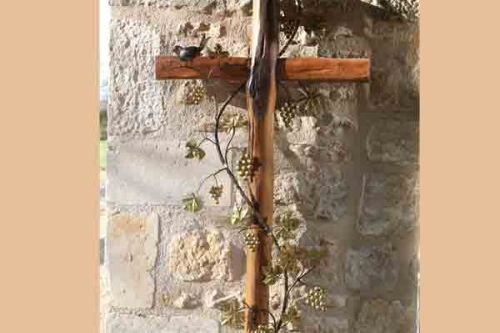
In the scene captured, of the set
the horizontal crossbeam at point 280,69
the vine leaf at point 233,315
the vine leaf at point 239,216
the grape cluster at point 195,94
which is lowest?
the vine leaf at point 233,315

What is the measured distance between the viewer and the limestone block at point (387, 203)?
1.84 meters

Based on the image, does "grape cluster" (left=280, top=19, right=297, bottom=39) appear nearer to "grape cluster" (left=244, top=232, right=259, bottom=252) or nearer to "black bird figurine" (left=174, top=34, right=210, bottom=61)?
"black bird figurine" (left=174, top=34, right=210, bottom=61)

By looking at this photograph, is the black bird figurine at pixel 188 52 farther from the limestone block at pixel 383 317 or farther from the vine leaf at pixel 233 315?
the limestone block at pixel 383 317

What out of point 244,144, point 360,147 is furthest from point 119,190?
→ point 360,147

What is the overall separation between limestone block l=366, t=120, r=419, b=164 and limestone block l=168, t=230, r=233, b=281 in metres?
0.46

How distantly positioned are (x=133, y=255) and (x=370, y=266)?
0.62 m

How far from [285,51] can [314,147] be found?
26cm

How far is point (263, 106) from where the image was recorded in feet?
5.51

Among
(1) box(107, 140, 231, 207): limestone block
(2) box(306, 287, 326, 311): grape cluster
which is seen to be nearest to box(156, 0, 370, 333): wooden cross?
Answer: (2) box(306, 287, 326, 311): grape cluster

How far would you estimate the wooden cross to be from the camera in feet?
5.51

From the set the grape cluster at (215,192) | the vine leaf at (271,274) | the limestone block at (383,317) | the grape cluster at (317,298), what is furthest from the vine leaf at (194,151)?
the limestone block at (383,317)

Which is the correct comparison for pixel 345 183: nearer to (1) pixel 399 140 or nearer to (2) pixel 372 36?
(1) pixel 399 140

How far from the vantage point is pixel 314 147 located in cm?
183

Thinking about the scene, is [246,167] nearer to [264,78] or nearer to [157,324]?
[264,78]
